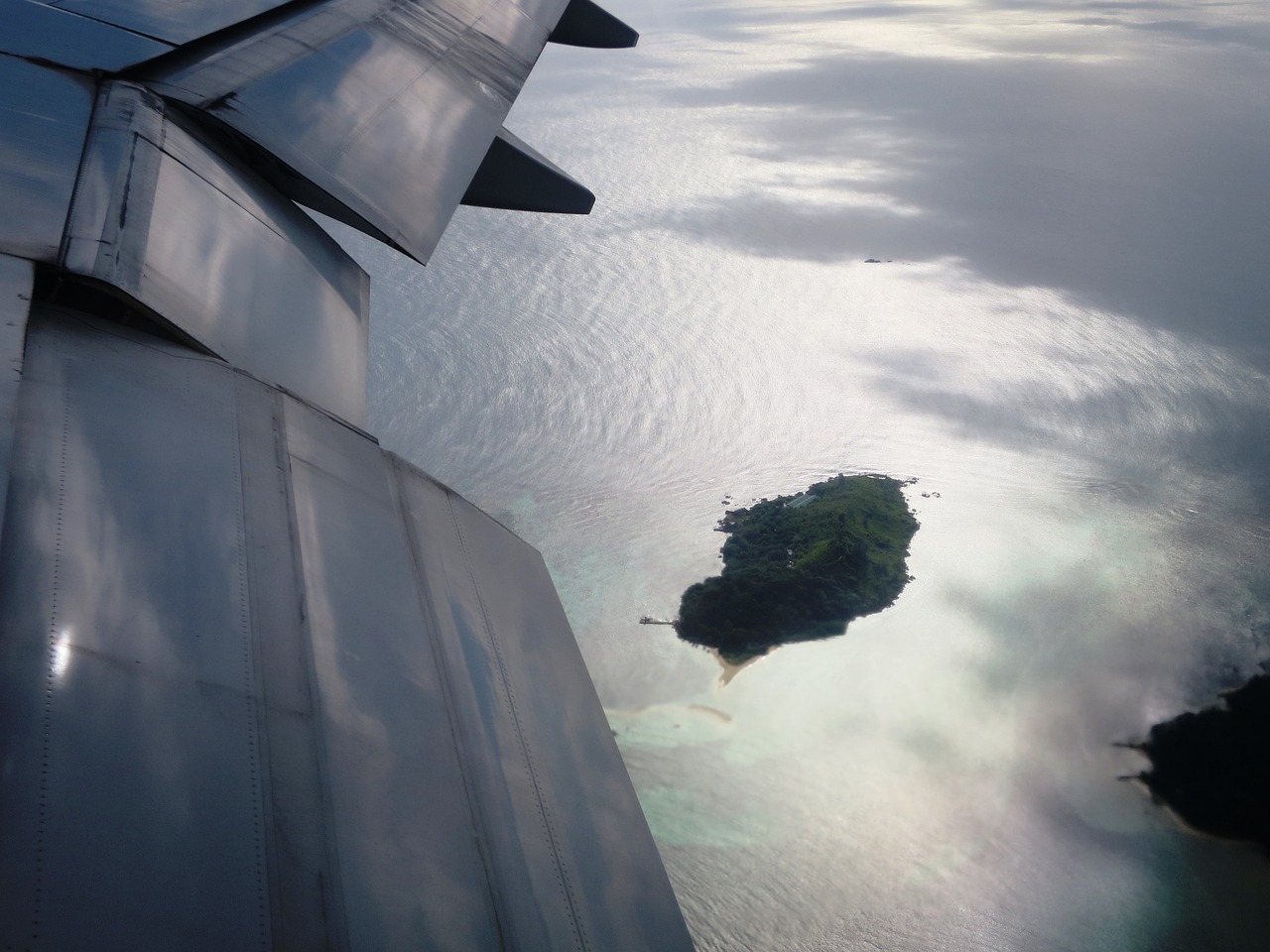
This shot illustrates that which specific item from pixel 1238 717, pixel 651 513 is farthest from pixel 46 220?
pixel 1238 717

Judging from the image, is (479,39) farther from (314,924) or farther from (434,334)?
(434,334)

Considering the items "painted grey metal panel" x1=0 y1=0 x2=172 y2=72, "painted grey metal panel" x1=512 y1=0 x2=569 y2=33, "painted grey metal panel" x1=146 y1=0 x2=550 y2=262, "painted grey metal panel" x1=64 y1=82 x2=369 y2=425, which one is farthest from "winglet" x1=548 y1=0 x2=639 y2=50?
"painted grey metal panel" x1=64 y1=82 x2=369 y2=425

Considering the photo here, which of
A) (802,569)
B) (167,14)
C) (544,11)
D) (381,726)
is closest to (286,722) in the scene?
(381,726)

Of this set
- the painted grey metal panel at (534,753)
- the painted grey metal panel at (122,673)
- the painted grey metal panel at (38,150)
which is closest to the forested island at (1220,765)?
the painted grey metal panel at (534,753)

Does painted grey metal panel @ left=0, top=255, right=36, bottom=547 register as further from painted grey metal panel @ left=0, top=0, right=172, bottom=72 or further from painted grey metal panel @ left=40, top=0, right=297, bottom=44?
painted grey metal panel @ left=40, top=0, right=297, bottom=44

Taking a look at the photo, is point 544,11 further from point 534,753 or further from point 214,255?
point 534,753
